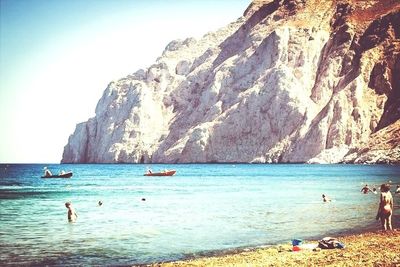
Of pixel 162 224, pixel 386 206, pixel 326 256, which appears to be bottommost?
pixel 162 224

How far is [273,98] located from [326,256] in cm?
12551

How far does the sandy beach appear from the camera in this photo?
1630 centimetres

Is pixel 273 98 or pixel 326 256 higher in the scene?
pixel 273 98

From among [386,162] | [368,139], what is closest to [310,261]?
[386,162]

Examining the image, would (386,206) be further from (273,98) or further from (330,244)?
(273,98)

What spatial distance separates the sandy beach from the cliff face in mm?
89514

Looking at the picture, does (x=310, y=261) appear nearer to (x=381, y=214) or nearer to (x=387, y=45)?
(x=381, y=214)

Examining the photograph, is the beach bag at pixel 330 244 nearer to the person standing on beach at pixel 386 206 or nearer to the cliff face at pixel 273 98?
the person standing on beach at pixel 386 206

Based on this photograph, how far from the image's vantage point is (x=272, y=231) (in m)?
27.3

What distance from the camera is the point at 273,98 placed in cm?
14138

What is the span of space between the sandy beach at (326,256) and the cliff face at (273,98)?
89.5 m

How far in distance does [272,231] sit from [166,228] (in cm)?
639

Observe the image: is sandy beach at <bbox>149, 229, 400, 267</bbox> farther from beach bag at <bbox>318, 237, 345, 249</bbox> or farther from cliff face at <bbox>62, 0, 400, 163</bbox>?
cliff face at <bbox>62, 0, 400, 163</bbox>

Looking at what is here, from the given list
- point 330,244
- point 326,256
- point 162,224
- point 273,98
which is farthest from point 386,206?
point 273,98
